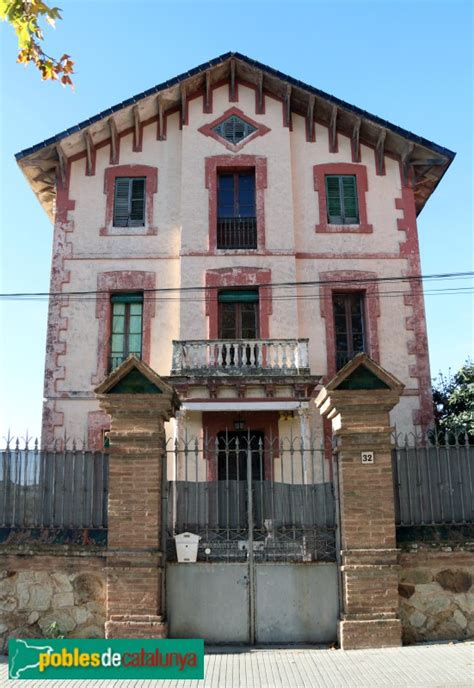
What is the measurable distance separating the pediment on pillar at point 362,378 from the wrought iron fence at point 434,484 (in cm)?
82

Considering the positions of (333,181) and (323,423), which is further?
(333,181)

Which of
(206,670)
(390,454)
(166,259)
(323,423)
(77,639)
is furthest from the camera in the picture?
(166,259)

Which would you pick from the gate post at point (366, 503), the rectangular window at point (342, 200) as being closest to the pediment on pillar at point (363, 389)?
the gate post at point (366, 503)

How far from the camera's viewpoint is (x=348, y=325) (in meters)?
18.8

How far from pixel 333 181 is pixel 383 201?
4.84 feet

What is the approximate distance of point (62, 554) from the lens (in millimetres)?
9156

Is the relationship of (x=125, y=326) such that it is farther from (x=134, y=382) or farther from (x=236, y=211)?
(x=134, y=382)

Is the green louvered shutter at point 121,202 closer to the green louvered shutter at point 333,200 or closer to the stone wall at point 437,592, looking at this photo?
the green louvered shutter at point 333,200

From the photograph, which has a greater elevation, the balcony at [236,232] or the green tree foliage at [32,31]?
the balcony at [236,232]

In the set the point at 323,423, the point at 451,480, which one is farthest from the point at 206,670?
the point at 323,423

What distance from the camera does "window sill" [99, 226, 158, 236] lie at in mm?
19250

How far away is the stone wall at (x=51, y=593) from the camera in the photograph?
905 cm

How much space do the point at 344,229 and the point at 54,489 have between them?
39.6ft

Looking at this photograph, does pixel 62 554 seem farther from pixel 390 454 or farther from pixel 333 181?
pixel 333 181
